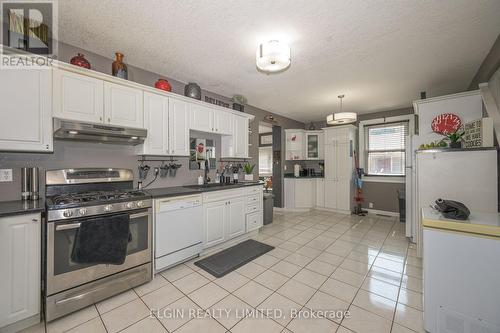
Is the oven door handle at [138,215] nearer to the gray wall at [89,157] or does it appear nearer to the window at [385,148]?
the gray wall at [89,157]

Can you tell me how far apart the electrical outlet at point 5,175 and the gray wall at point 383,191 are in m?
6.57

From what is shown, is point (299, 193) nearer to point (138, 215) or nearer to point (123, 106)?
point (138, 215)

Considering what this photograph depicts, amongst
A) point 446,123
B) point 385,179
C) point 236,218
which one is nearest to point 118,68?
point 236,218

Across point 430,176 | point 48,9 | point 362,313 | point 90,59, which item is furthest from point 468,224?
point 90,59

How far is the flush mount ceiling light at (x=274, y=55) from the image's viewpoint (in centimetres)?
215

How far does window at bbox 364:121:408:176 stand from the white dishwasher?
4.89 m

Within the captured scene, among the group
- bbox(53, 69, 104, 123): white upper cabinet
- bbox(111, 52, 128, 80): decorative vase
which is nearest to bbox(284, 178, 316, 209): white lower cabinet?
bbox(111, 52, 128, 80): decorative vase

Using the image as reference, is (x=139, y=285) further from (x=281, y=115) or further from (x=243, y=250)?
(x=281, y=115)

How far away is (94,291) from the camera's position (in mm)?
1867

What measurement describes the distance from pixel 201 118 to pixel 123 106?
110 centimetres

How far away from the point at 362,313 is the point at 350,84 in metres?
3.34

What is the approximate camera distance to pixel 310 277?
2.37 metres

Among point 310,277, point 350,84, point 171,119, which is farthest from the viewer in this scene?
point 350,84

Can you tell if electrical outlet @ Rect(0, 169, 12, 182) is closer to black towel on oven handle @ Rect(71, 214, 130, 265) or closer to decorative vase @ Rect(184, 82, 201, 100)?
black towel on oven handle @ Rect(71, 214, 130, 265)
